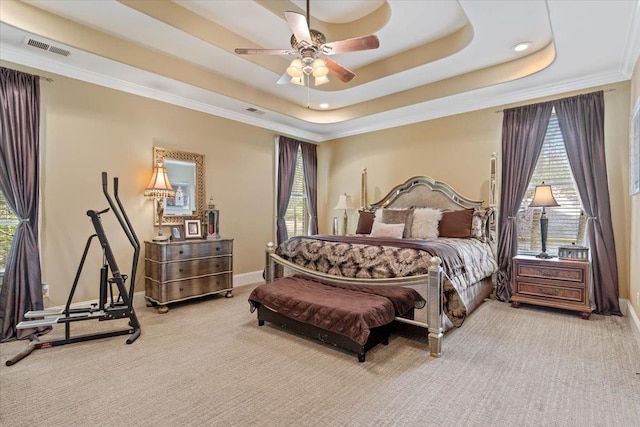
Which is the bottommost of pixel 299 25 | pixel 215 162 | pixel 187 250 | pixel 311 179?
pixel 187 250

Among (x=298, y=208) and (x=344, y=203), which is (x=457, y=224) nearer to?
(x=344, y=203)

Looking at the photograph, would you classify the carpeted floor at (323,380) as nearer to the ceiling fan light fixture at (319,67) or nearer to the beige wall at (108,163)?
the beige wall at (108,163)

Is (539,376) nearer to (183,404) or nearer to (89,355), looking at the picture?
(183,404)

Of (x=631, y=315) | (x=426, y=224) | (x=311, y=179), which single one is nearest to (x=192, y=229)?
(x=311, y=179)

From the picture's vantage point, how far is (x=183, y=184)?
4.62m

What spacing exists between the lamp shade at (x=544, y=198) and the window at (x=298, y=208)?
12.9ft

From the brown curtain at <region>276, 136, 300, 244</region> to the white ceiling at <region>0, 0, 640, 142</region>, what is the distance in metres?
0.92

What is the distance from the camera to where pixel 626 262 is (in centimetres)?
371

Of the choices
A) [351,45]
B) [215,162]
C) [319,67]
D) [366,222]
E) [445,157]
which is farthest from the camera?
[366,222]

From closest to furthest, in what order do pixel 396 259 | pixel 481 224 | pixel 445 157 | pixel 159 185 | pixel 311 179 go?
pixel 396 259
pixel 159 185
pixel 481 224
pixel 445 157
pixel 311 179

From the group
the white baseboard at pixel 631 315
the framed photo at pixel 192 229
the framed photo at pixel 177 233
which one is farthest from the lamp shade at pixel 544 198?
the framed photo at pixel 177 233

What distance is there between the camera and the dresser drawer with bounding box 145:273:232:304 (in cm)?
395

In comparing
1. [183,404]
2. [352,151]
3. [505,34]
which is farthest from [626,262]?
[183,404]

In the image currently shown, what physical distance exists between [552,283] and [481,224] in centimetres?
111
